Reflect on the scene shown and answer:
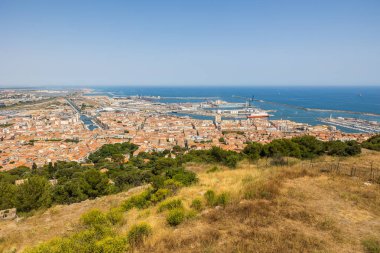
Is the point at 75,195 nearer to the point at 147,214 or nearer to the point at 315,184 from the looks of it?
the point at 147,214

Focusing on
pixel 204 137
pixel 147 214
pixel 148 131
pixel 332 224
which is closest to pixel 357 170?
pixel 332 224

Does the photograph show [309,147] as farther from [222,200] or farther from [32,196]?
[32,196]

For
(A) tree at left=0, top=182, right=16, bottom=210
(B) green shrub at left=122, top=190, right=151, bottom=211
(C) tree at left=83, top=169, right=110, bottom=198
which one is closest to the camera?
(B) green shrub at left=122, top=190, right=151, bottom=211

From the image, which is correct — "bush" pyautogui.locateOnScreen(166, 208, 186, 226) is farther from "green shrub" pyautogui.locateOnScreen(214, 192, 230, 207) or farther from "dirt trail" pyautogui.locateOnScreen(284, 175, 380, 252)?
"dirt trail" pyautogui.locateOnScreen(284, 175, 380, 252)

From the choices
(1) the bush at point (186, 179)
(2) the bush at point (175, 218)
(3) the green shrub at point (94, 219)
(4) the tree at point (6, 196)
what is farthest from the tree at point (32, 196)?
(2) the bush at point (175, 218)

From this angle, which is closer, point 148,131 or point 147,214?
point 147,214

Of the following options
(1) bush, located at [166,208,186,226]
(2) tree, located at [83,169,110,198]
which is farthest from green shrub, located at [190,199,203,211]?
(2) tree, located at [83,169,110,198]

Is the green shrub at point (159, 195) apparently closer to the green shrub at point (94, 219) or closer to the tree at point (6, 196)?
the green shrub at point (94, 219)
